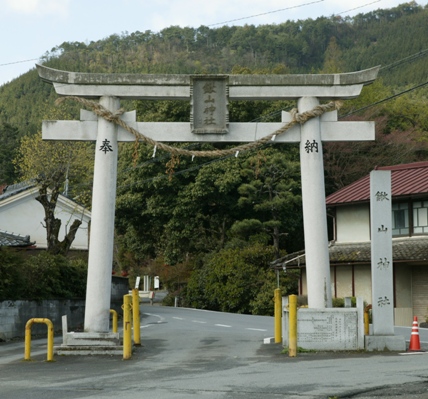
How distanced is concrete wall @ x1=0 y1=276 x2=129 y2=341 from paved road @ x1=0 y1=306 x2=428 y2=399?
2.80 m

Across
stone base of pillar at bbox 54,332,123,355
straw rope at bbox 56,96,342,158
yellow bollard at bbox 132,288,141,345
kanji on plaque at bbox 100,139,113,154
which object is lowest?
stone base of pillar at bbox 54,332,123,355

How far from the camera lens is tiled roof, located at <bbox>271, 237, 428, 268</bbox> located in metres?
36.8

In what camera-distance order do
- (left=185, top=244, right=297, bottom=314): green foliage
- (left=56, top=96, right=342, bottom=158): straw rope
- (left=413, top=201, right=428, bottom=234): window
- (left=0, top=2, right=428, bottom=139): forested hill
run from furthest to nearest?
(left=0, top=2, right=428, bottom=139): forested hill
(left=185, top=244, right=297, bottom=314): green foliage
(left=413, top=201, right=428, bottom=234): window
(left=56, top=96, right=342, bottom=158): straw rope

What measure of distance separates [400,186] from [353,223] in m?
3.60

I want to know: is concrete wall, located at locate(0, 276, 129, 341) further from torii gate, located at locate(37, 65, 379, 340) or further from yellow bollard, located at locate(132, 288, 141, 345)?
torii gate, located at locate(37, 65, 379, 340)

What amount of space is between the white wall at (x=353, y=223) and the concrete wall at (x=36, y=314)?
17868mm

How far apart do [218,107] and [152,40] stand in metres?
147

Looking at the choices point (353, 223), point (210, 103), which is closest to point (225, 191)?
point (353, 223)

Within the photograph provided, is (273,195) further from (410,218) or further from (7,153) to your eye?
(7,153)

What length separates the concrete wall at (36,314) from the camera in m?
22.8

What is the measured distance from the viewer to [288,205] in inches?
1770

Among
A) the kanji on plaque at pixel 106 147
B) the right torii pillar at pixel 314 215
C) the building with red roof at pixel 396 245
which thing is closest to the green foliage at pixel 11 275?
the kanji on plaque at pixel 106 147

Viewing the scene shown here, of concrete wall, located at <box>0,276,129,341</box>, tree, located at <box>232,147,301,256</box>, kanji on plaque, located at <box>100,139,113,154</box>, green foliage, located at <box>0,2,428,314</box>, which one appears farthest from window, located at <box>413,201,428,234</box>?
kanji on plaque, located at <box>100,139,113,154</box>

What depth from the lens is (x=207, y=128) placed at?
62.1 ft
